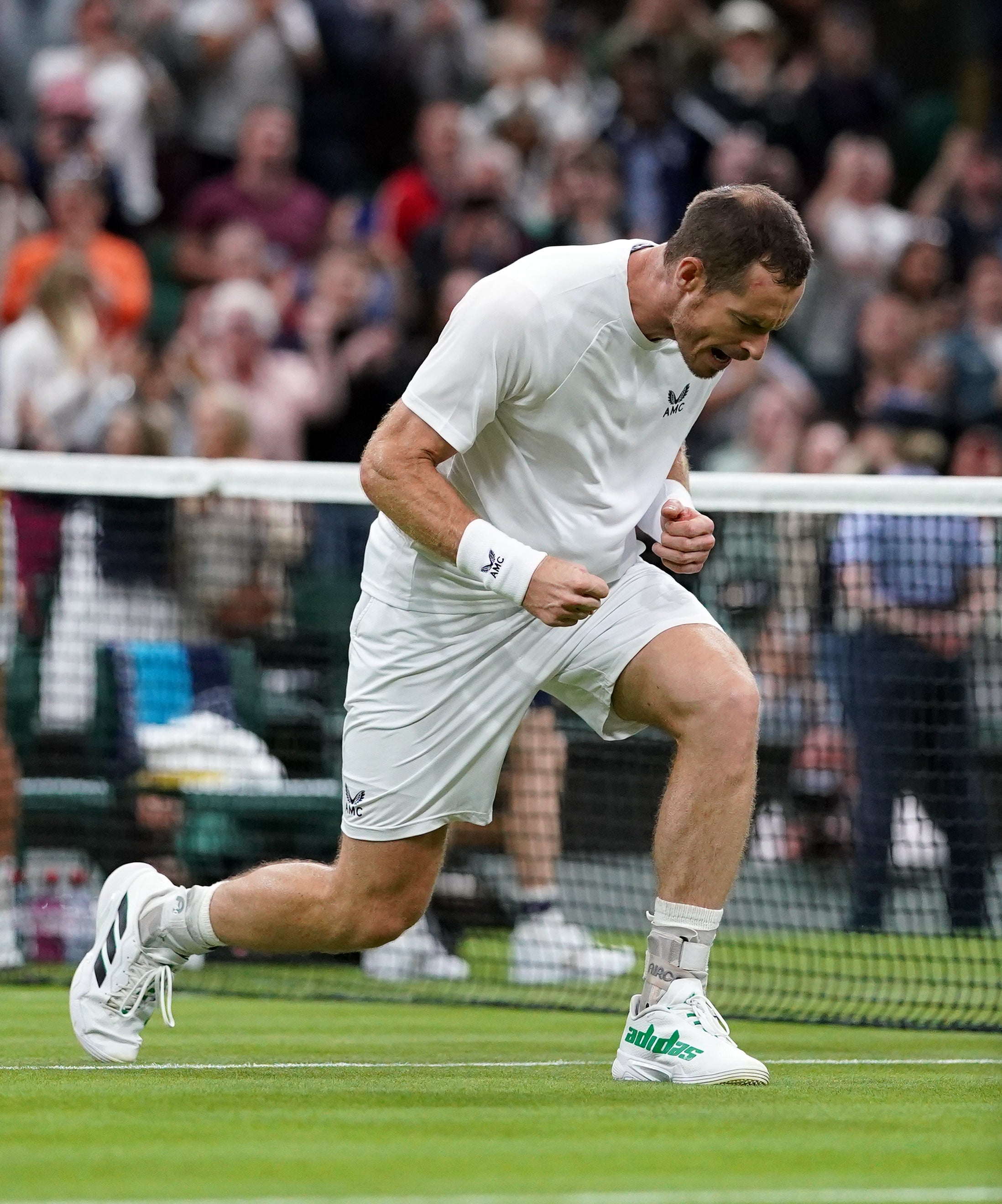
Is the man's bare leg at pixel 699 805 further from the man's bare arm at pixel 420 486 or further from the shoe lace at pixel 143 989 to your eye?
the shoe lace at pixel 143 989

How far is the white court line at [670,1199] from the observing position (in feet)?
11.5

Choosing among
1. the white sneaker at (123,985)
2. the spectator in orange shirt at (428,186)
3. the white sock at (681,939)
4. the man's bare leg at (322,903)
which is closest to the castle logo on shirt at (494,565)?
the man's bare leg at (322,903)

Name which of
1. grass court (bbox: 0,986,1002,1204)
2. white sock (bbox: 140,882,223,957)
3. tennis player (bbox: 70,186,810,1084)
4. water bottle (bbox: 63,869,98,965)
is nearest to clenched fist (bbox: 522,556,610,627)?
tennis player (bbox: 70,186,810,1084)

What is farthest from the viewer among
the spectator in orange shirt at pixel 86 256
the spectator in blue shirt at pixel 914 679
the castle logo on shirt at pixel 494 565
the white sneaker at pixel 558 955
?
the spectator in orange shirt at pixel 86 256

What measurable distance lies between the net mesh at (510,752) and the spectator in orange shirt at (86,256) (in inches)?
133

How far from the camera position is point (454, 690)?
534 centimetres

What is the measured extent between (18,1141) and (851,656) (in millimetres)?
5165

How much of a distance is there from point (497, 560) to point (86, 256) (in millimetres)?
8001

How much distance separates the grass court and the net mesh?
6.07 feet

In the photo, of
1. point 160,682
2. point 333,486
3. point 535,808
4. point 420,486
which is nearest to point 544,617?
point 420,486

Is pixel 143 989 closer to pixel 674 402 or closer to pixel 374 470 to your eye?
pixel 374 470

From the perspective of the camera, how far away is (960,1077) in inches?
215

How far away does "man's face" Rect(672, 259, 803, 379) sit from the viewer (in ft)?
16.3

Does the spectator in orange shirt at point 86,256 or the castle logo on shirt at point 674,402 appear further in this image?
the spectator in orange shirt at point 86,256
